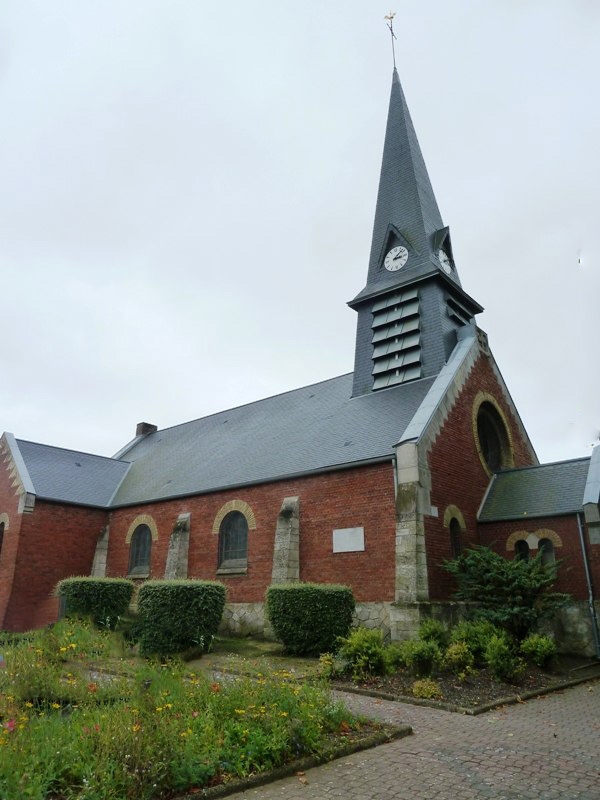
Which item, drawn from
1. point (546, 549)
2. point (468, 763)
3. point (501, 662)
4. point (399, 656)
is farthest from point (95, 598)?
point (468, 763)

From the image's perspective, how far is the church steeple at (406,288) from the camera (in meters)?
20.7

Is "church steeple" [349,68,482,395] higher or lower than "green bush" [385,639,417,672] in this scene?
higher

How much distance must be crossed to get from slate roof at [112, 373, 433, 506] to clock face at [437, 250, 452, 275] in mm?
5414

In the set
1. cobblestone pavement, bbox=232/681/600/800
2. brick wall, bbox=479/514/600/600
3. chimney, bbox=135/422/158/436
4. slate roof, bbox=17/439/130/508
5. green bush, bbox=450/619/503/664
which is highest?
chimney, bbox=135/422/158/436

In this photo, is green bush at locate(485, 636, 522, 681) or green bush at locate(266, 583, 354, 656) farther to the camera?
green bush at locate(266, 583, 354, 656)

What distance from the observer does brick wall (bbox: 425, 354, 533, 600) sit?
15.2 metres

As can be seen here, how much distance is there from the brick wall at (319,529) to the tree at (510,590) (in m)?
2.00

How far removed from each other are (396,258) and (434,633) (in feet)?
48.9

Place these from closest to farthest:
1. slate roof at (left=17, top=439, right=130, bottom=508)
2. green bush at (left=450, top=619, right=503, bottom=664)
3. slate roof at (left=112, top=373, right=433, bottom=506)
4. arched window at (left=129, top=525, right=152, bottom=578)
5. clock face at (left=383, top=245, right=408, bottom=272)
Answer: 1. green bush at (left=450, top=619, right=503, bottom=664)
2. slate roof at (left=112, top=373, right=433, bottom=506)
3. arched window at (left=129, top=525, right=152, bottom=578)
4. clock face at (left=383, top=245, right=408, bottom=272)
5. slate roof at (left=17, top=439, right=130, bottom=508)

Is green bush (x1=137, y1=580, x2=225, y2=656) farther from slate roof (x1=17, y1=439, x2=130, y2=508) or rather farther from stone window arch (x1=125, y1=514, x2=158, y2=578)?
slate roof (x1=17, y1=439, x2=130, y2=508)

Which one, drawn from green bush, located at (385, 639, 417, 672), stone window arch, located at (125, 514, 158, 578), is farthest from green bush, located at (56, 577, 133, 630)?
green bush, located at (385, 639, 417, 672)

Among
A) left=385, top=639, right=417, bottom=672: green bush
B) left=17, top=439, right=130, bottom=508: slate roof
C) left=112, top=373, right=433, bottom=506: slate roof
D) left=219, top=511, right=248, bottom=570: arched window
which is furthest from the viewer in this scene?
left=17, top=439, right=130, bottom=508: slate roof

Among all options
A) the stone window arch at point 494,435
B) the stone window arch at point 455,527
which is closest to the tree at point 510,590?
the stone window arch at point 455,527

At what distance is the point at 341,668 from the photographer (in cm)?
1163
